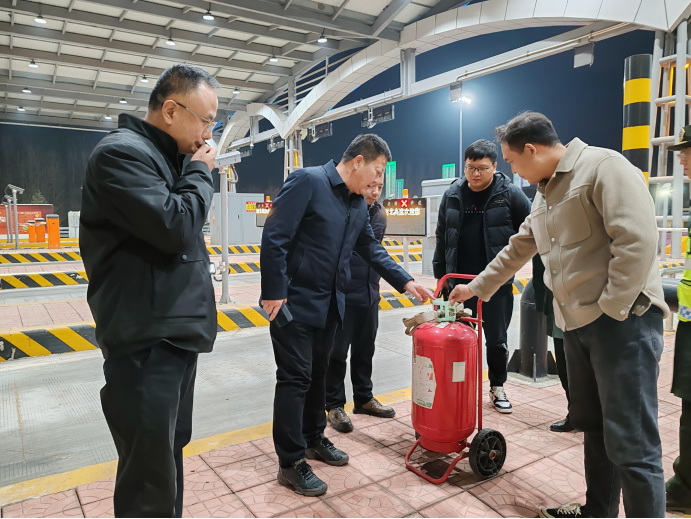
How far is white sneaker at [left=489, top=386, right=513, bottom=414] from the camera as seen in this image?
3518 millimetres

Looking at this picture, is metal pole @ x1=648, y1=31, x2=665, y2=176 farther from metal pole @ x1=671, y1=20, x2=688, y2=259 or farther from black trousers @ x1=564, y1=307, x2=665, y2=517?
black trousers @ x1=564, y1=307, x2=665, y2=517

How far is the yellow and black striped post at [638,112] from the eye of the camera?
5.12 meters

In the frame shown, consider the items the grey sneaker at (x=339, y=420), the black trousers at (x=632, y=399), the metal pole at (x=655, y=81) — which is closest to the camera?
the black trousers at (x=632, y=399)

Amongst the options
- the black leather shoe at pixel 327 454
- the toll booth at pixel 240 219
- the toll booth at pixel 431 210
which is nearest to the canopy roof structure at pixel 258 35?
the toll booth at pixel 240 219

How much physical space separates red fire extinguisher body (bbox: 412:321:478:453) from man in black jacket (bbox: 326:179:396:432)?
0.76m

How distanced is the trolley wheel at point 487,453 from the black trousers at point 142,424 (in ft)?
5.28

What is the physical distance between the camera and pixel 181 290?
162cm

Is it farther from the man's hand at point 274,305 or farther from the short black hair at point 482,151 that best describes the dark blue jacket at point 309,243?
the short black hair at point 482,151

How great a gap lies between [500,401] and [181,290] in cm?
277

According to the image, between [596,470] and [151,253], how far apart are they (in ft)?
6.84

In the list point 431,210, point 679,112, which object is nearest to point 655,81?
point 679,112

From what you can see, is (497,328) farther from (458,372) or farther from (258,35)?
(258,35)

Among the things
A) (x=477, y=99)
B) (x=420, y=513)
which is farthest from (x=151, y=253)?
(x=477, y=99)

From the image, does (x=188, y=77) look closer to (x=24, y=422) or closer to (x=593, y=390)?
(x=593, y=390)
